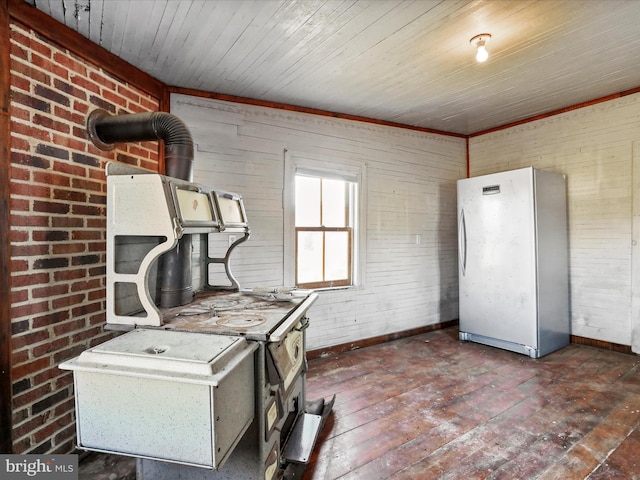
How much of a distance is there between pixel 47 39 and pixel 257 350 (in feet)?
7.02

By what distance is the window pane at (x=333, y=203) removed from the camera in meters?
3.93

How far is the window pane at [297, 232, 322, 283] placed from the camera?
3783 mm

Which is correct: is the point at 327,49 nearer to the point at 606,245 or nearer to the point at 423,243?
the point at 423,243

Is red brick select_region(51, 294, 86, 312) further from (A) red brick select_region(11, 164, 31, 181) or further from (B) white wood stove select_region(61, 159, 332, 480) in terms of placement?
(A) red brick select_region(11, 164, 31, 181)

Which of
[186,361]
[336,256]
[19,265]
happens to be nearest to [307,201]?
[336,256]

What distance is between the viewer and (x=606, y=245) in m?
A: 3.78

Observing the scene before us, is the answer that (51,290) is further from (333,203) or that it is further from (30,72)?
(333,203)

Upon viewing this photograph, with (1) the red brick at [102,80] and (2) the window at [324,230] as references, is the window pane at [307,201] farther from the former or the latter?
(1) the red brick at [102,80]

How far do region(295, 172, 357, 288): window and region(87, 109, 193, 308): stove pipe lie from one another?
1.64m

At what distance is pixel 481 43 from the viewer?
8.08 feet

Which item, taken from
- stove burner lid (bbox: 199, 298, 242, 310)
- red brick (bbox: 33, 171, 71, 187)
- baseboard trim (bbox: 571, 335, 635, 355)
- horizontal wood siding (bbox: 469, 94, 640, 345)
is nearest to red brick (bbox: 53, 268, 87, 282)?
red brick (bbox: 33, 171, 71, 187)

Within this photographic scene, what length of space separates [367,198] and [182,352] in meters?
3.16

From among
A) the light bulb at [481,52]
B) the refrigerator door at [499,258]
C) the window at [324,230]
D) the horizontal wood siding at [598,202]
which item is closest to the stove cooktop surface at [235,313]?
the window at [324,230]

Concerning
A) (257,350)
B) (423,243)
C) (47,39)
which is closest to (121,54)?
(47,39)
